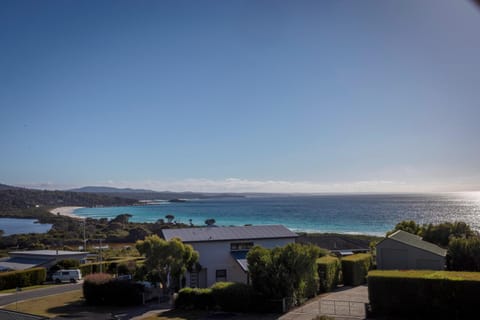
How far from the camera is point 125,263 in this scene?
128ft

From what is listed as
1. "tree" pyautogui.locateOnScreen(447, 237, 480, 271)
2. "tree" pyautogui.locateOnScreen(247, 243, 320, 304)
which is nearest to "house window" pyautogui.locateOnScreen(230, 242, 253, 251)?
"tree" pyautogui.locateOnScreen(247, 243, 320, 304)

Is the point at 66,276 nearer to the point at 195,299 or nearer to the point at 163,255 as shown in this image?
the point at 163,255

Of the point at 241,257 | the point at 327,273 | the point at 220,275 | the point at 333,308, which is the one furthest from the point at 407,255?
the point at 220,275

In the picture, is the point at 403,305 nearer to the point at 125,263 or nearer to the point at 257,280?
the point at 257,280

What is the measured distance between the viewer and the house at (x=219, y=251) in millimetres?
29252

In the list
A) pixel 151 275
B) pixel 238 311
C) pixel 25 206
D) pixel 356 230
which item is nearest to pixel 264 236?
pixel 151 275

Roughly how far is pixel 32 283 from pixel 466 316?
33.8 meters

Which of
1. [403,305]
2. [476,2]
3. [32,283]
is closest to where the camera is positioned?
[476,2]

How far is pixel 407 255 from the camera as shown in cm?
2514

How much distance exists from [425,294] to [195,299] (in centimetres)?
1187

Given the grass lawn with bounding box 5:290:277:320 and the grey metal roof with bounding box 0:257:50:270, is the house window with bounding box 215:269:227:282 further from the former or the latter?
the grey metal roof with bounding box 0:257:50:270

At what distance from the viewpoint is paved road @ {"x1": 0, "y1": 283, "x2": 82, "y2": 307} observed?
89.9 ft

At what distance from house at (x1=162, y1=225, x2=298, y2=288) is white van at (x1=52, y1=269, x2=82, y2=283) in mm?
12073

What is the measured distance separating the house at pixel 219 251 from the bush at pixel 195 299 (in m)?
5.60
